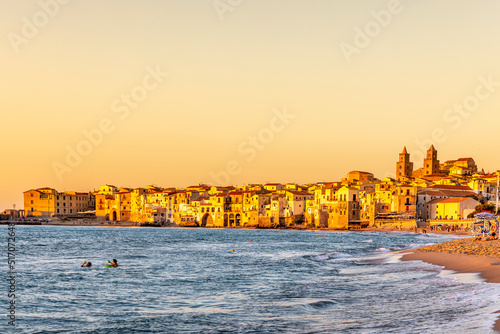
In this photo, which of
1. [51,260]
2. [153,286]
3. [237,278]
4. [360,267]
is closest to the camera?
[153,286]

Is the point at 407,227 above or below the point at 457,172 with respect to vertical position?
below

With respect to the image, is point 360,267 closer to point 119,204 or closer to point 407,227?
point 407,227

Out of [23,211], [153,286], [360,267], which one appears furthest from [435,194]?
[23,211]

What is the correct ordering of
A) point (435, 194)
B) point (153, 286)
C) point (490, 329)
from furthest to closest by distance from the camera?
point (435, 194)
point (153, 286)
point (490, 329)

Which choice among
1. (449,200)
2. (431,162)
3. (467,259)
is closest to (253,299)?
(467,259)

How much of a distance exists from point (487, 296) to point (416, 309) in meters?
2.73

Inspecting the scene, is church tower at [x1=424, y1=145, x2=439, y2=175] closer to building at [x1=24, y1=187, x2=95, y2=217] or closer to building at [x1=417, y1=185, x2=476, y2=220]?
building at [x1=417, y1=185, x2=476, y2=220]

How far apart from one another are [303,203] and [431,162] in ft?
235

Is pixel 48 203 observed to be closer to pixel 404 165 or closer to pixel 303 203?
pixel 303 203

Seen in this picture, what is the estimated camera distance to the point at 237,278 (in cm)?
2992

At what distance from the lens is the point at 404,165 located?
632 ft

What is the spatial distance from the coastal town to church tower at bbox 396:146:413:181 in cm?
558

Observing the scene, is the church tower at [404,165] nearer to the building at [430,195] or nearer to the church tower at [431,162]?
the church tower at [431,162]

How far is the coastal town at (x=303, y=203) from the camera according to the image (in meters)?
121
